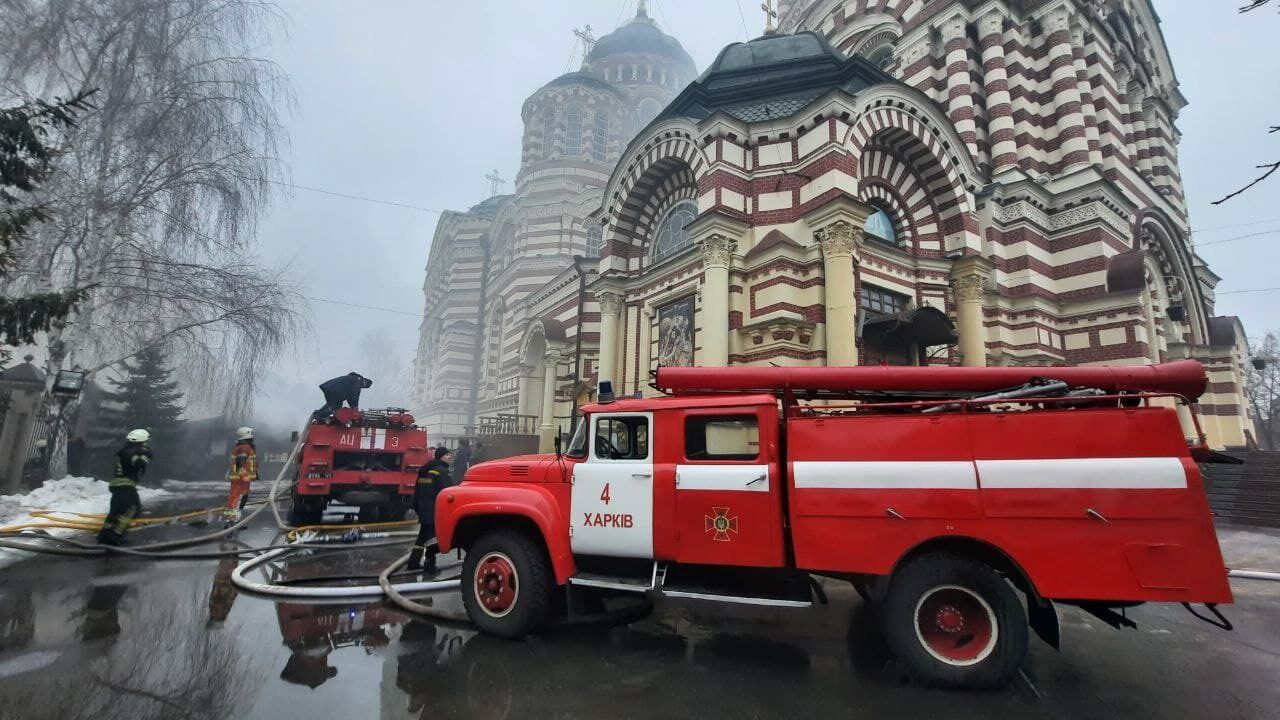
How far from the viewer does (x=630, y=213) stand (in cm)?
1762

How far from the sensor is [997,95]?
1802cm

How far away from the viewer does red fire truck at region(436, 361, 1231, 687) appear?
384 centimetres

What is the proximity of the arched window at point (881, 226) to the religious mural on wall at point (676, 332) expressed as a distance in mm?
5489

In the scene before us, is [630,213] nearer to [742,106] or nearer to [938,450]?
[742,106]

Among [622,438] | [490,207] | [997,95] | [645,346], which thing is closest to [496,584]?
[622,438]

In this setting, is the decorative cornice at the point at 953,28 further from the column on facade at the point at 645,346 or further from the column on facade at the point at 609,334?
the column on facade at the point at 609,334

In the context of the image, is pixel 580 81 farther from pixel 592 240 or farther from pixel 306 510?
pixel 306 510

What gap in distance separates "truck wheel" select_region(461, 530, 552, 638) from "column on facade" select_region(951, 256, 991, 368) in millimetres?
13806

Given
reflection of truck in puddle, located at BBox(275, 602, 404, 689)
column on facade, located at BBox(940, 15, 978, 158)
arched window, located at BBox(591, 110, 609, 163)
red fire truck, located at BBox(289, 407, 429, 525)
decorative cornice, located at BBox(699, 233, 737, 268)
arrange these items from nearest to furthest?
reflection of truck in puddle, located at BBox(275, 602, 404, 689) < red fire truck, located at BBox(289, 407, 429, 525) < decorative cornice, located at BBox(699, 233, 737, 268) < column on facade, located at BBox(940, 15, 978, 158) < arched window, located at BBox(591, 110, 609, 163)

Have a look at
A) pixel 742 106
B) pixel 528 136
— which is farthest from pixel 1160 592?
pixel 528 136

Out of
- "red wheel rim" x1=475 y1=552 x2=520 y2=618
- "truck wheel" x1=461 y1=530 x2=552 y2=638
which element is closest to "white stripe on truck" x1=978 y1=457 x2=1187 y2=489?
"truck wheel" x1=461 y1=530 x2=552 y2=638

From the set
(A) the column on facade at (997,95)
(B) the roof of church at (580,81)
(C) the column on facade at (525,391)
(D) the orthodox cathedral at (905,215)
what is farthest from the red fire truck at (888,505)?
(B) the roof of church at (580,81)

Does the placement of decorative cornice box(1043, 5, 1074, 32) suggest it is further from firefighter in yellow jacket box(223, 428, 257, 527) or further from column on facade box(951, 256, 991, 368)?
firefighter in yellow jacket box(223, 428, 257, 527)

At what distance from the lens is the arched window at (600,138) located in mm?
35875
